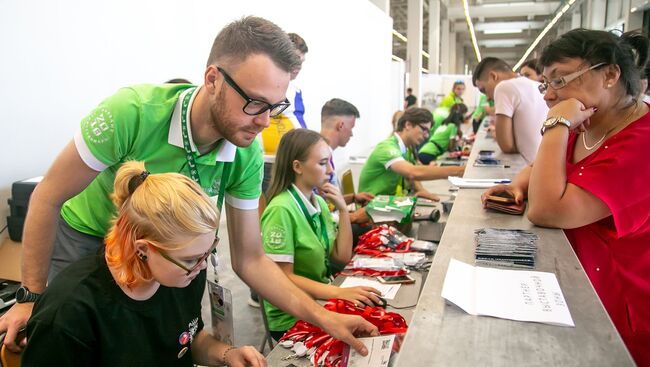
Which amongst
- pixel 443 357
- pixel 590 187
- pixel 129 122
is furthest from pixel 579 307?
pixel 129 122

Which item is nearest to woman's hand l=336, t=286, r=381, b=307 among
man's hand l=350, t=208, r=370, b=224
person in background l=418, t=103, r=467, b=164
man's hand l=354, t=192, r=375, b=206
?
man's hand l=350, t=208, r=370, b=224

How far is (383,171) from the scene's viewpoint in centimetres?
406

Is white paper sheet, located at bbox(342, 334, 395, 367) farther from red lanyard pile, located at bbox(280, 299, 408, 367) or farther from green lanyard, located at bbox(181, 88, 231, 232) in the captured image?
green lanyard, located at bbox(181, 88, 231, 232)

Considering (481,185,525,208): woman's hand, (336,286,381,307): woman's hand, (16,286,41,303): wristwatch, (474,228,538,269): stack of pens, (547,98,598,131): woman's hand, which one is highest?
(547,98,598,131): woman's hand

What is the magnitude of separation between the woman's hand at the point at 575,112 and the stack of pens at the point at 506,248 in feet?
1.24

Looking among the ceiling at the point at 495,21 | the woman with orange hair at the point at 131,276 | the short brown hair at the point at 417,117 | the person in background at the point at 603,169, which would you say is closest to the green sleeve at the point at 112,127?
the woman with orange hair at the point at 131,276

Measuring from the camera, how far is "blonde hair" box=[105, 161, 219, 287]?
1.18 metres

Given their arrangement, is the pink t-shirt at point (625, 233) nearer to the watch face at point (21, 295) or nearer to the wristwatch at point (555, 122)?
the wristwatch at point (555, 122)

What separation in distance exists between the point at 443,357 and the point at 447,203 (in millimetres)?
2634

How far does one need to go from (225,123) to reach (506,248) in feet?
2.79

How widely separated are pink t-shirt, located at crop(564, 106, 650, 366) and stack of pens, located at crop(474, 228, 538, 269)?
0.19 m

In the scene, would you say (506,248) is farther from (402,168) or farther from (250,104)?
(402,168)

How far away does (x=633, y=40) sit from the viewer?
1465 millimetres

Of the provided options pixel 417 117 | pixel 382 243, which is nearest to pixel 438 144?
pixel 417 117
